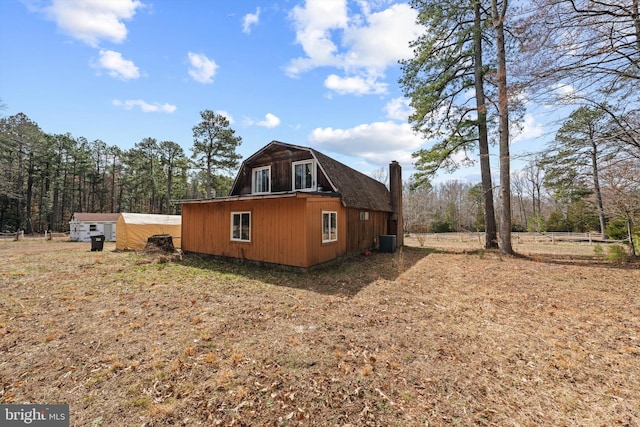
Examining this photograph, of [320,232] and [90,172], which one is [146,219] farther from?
[90,172]

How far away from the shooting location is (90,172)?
35625 mm

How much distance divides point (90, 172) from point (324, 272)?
4331cm

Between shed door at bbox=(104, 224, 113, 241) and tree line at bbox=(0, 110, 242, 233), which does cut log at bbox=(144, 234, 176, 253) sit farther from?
shed door at bbox=(104, 224, 113, 241)

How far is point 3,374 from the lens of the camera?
10.2ft

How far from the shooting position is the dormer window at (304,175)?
37.3 ft

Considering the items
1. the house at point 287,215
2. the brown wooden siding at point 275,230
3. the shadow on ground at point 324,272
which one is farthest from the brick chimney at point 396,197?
the brown wooden siding at point 275,230

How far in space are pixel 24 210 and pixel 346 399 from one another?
48.8 m

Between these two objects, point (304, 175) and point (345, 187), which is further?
point (304, 175)

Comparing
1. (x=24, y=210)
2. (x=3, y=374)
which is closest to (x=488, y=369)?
(x=3, y=374)

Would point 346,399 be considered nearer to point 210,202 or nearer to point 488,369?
point 488,369

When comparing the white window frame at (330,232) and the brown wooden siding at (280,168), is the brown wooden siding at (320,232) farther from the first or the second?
the brown wooden siding at (280,168)

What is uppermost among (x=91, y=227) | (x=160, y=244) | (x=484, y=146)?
(x=484, y=146)

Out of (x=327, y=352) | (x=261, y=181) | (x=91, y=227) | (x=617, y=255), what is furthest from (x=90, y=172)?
(x=617, y=255)

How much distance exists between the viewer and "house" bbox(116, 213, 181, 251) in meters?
15.7
